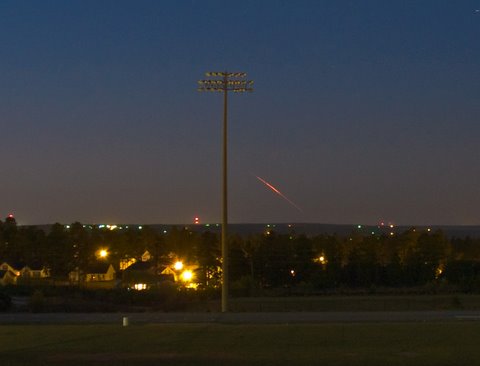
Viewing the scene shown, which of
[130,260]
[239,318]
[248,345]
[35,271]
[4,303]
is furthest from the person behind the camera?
[130,260]

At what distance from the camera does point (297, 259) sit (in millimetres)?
57625

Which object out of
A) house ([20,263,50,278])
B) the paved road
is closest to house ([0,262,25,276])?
house ([20,263,50,278])

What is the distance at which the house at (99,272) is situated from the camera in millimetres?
65875

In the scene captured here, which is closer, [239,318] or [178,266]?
[239,318]

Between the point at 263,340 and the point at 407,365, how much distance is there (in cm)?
410

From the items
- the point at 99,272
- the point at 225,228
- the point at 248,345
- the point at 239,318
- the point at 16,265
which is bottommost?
the point at 239,318

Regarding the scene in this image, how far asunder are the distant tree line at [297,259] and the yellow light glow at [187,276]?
55.2 inches

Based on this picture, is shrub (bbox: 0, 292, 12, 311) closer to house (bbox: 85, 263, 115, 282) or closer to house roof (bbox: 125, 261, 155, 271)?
house (bbox: 85, 263, 115, 282)

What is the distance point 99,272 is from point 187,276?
34.1 feet

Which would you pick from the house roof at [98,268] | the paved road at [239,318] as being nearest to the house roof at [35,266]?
the house roof at [98,268]

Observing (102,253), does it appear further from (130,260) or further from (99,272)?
(130,260)

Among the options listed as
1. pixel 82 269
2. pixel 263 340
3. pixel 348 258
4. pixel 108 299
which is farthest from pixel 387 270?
pixel 263 340

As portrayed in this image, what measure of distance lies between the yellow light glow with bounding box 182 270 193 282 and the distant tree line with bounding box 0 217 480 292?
55.2 inches

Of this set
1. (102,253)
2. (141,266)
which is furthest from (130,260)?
(141,266)
